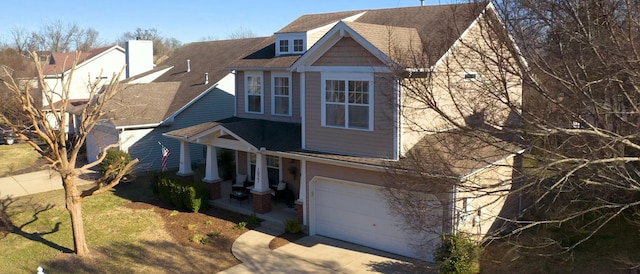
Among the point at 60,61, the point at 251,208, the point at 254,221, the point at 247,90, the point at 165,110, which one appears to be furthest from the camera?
the point at 60,61

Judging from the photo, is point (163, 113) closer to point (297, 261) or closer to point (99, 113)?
point (99, 113)

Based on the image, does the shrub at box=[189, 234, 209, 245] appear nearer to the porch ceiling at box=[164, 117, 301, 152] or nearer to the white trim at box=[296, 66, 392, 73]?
the porch ceiling at box=[164, 117, 301, 152]

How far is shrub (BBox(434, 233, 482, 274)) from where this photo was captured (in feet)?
42.3

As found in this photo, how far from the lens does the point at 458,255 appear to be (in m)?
12.9

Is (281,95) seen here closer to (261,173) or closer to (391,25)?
(261,173)

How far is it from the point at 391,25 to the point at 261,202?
25.7 ft

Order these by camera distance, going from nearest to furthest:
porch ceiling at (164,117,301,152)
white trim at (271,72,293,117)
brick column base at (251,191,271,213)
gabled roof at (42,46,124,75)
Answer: porch ceiling at (164,117,301,152), brick column base at (251,191,271,213), white trim at (271,72,293,117), gabled roof at (42,46,124,75)

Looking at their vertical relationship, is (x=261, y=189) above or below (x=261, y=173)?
below

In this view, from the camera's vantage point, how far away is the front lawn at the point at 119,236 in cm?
1526

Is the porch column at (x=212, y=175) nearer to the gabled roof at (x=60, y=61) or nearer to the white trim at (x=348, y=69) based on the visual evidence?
the white trim at (x=348, y=69)

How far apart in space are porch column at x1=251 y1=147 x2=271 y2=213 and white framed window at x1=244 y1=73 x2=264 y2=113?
3.68 meters

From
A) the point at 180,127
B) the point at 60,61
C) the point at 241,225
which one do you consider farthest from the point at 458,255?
the point at 60,61

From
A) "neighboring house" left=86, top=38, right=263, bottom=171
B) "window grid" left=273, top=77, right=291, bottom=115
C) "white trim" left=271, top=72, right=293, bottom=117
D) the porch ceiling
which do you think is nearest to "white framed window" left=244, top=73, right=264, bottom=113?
"white trim" left=271, top=72, right=293, bottom=117

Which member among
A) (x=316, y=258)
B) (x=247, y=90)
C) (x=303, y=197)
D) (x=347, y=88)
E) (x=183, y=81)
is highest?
(x=183, y=81)
